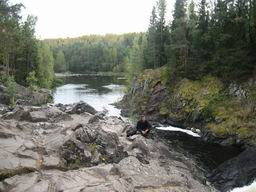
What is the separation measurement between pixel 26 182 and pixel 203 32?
40345mm

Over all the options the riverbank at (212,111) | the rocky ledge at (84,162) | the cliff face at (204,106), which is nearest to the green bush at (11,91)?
the riverbank at (212,111)

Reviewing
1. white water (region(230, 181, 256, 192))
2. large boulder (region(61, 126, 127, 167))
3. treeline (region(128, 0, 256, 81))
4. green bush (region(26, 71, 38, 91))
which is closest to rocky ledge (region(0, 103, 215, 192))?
large boulder (region(61, 126, 127, 167))

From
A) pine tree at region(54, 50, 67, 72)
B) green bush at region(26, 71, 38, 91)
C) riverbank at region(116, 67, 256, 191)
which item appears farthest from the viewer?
pine tree at region(54, 50, 67, 72)

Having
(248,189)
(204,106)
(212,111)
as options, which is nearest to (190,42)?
(204,106)

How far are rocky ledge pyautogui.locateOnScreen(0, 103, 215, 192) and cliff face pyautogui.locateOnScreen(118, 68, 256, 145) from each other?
33.7ft

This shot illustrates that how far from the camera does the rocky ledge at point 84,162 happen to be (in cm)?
1747

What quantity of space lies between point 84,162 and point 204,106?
24.0 meters

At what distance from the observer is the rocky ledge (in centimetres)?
1747

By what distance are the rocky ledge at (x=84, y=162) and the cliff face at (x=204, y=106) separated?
33.7 feet

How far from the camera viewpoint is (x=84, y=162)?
69.6 ft

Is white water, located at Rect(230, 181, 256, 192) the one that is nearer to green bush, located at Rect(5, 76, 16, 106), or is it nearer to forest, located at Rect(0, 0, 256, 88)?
forest, located at Rect(0, 0, 256, 88)

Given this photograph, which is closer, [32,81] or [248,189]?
[248,189]

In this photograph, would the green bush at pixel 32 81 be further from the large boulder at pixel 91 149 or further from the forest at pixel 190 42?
the large boulder at pixel 91 149

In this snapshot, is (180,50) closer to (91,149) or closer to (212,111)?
(212,111)
